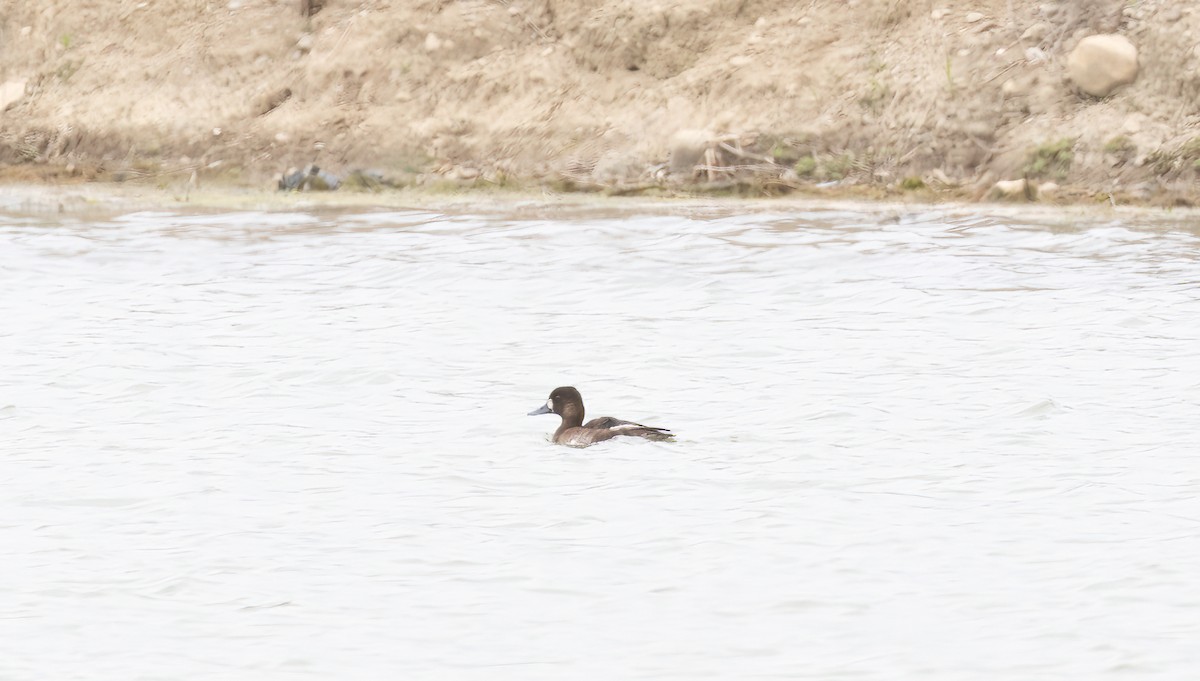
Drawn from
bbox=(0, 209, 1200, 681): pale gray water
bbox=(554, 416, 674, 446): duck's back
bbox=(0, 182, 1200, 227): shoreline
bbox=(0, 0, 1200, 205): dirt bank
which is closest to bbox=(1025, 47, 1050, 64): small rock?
bbox=(0, 0, 1200, 205): dirt bank

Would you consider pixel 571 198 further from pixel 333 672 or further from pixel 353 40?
pixel 333 672

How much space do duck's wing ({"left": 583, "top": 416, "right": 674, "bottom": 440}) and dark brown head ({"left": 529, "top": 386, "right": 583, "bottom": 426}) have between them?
0.11 metres

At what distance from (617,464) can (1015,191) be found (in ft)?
30.7

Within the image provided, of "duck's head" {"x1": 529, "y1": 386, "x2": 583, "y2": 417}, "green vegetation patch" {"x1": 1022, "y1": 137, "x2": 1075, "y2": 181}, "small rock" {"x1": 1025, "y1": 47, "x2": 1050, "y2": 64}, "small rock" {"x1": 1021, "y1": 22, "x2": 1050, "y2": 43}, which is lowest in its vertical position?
"duck's head" {"x1": 529, "y1": 386, "x2": 583, "y2": 417}

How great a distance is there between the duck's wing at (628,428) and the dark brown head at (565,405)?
4.2 inches

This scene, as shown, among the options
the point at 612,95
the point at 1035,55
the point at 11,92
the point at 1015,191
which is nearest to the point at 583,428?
the point at 1015,191

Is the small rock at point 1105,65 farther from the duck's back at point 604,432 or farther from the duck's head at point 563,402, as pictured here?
the duck's back at point 604,432

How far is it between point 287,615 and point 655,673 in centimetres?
140

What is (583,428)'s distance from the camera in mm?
9219

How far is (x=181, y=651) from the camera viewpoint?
6090mm

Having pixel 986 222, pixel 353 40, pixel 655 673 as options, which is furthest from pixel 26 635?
pixel 353 40

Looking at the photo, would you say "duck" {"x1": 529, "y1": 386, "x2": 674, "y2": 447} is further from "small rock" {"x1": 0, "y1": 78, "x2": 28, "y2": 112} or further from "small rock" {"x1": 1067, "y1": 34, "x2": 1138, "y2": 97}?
"small rock" {"x1": 0, "y1": 78, "x2": 28, "y2": 112}

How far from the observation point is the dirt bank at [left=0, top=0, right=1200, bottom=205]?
17.6 meters

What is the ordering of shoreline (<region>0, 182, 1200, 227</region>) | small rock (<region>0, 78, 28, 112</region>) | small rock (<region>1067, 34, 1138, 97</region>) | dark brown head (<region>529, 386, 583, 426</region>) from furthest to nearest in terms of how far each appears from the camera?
small rock (<region>0, 78, 28, 112</region>) < small rock (<region>1067, 34, 1138, 97</region>) < shoreline (<region>0, 182, 1200, 227</region>) < dark brown head (<region>529, 386, 583, 426</region>)
